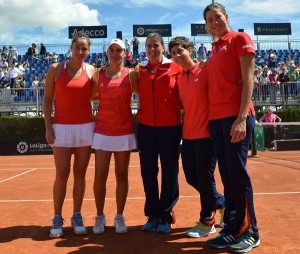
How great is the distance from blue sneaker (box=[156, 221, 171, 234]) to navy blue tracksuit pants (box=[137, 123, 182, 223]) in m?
0.05

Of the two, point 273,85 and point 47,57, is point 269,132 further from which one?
point 47,57

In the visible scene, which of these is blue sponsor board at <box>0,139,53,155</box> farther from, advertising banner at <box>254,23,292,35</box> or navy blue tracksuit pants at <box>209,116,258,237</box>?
advertising banner at <box>254,23,292,35</box>

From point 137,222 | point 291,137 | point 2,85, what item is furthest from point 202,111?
point 2,85

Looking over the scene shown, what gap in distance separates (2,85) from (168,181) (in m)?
18.3

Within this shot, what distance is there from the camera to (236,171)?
12.4 feet

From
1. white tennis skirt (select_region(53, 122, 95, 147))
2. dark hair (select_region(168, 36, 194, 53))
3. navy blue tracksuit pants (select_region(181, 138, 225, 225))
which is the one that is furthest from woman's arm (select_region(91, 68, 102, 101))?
navy blue tracksuit pants (select_region(181, 138, 225, 225))

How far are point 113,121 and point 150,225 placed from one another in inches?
51.3

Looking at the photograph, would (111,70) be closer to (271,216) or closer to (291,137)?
(271,216)

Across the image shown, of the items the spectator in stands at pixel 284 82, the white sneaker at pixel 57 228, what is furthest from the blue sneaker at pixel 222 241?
the spectator in stands at pixel 284 82

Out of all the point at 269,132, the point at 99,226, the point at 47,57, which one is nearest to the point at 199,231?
the point at 99,226

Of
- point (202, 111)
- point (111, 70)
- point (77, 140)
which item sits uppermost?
point (111, 70)

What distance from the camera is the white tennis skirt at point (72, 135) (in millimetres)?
4547

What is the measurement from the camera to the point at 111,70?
4648mm

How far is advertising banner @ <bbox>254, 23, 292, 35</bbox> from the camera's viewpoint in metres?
35.1
